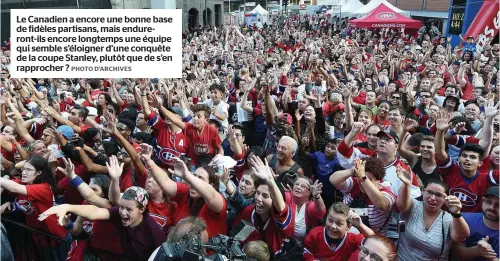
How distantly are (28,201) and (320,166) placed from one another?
2677mm

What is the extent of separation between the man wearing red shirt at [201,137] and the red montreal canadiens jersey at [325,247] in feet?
6.55

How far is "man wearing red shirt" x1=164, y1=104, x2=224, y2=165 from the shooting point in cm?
473

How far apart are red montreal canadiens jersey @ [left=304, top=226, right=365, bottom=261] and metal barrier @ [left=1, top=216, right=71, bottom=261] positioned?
2049 mm

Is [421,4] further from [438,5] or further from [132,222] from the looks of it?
[132,222]

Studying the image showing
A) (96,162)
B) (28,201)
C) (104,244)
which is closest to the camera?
(104,244)

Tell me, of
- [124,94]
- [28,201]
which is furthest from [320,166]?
[124,94]

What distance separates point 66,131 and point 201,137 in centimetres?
151

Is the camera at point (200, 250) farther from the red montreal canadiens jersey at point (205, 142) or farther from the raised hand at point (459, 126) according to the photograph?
the raised hand at point (459, 126)

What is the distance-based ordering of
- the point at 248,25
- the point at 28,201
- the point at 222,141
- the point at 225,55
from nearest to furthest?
1. the point at 28,201
2. the point at 222,141
3. the point at 225,55
4. the point at 248,25

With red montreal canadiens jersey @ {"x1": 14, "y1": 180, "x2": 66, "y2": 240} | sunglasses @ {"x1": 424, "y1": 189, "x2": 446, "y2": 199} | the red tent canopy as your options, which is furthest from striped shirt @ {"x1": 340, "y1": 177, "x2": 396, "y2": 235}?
the red tent canopy

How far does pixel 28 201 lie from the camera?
342 cm

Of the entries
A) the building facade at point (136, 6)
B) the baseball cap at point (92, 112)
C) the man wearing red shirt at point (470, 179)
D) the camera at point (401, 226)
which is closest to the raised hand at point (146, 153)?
the camera at point (401, 226)

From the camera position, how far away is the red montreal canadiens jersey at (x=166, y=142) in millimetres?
4820

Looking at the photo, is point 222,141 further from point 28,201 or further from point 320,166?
point 28,201
